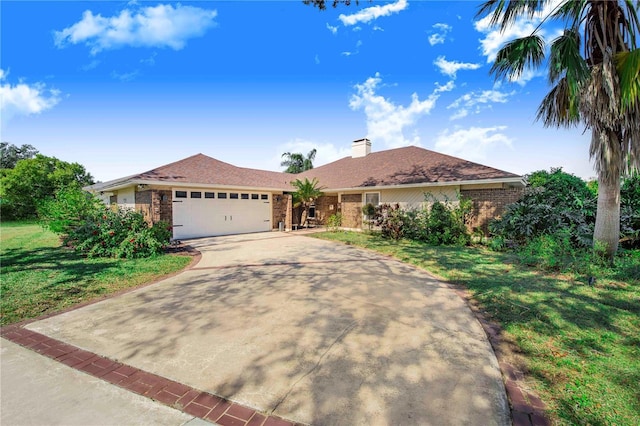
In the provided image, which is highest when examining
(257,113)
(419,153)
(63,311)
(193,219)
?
(257,113)

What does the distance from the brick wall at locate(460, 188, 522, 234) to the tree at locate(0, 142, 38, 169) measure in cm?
6357

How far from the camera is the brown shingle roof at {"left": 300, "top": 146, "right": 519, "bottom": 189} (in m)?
12.1

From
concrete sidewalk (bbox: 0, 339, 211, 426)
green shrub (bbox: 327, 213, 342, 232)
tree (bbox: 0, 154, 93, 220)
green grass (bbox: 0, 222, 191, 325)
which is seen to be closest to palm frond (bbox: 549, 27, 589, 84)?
concrete sidewalk (bbox: 0, 339, 211, 426)

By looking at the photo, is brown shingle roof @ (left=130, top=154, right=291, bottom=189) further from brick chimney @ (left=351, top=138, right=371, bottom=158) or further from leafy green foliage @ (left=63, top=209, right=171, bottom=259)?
brick chimney @ (left=351, top=138, right=371, bottom=158)

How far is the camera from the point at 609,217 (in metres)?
6.69

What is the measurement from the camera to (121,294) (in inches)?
208

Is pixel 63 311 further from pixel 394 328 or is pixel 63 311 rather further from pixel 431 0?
pixel 431 0

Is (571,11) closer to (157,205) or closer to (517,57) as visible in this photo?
(517,57)

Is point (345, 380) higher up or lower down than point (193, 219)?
lower down

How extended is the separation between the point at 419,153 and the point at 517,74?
9.23 m

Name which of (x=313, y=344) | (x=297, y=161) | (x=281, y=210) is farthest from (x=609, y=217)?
(x=297, y=161)

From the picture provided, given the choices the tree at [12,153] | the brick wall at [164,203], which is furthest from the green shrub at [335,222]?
the tree at [12,153]

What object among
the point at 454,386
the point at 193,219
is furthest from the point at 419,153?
the point at 454,386

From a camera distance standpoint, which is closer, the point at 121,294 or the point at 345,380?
the point at 345,380
